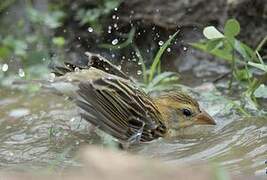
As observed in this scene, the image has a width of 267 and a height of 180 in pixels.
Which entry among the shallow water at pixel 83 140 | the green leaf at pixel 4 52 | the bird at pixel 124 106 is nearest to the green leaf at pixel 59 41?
the green leaf at pixel 4 52

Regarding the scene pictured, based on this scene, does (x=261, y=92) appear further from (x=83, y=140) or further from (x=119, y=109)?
(x=83, y=140)

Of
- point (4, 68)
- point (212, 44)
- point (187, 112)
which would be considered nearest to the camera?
point (187, 112)

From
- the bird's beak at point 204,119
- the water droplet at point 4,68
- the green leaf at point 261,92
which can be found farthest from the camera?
the water droplet at point 4,68

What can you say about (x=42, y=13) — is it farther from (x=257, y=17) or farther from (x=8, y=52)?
(x=257, y=17)

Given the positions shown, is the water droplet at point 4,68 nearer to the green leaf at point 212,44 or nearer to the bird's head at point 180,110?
the bird's head at point 180,110

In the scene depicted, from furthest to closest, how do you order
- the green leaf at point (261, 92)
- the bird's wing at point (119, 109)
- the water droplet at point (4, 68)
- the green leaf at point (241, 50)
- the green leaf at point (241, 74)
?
the water droplet at point (4, 68)
the green leaf at point (241, 74)
the green leaf at point (241, 50)
the green leaf at point (261, 92)
the bird's wing at point (119, 109)

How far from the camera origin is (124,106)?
4.78m

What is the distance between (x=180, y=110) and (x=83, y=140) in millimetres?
753

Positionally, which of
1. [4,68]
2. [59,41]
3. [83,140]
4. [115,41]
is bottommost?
[83,140]

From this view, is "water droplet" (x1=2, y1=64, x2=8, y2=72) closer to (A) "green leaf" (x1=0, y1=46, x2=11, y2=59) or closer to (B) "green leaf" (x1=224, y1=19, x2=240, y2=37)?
(A) "green leaf" (x1=0, y1=46, x2=11, y2=59)

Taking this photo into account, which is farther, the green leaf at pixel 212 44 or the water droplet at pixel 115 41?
the water droplet at pixel 115 41

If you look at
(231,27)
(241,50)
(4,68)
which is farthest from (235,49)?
(4,68)

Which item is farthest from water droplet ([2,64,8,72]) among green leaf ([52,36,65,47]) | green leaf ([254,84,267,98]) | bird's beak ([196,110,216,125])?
green leaf ([254,84,267,98])

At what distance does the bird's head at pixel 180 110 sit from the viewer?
5.09 m
